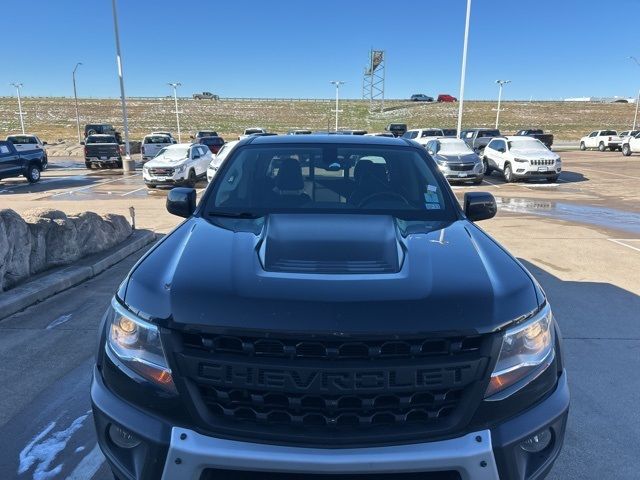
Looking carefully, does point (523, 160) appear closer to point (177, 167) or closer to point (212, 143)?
point (177, 167)

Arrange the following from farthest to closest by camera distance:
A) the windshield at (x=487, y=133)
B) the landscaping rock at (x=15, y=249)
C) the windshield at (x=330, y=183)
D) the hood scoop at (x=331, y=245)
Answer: the windshield at (x=487, y=133) → the landscaping rock at (x=15, y=249) → the windshield at (x=330, y=183) → the hood scoop at (x=331, y=245)

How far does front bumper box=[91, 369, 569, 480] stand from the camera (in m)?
1.66

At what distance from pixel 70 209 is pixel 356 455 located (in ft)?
45.1

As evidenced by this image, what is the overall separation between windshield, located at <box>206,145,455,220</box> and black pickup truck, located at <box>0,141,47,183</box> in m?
19.4

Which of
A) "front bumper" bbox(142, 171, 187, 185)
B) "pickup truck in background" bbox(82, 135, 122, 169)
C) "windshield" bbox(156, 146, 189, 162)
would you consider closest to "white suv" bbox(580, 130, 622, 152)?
"windshield" bbox(156, 146, 189, 162)

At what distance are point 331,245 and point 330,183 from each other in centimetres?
120

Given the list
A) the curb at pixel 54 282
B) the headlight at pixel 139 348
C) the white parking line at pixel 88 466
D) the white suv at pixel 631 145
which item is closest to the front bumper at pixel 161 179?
the curb at pixel 54 282

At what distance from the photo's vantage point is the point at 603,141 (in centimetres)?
3941

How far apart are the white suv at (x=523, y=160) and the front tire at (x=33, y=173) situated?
19.2 meters

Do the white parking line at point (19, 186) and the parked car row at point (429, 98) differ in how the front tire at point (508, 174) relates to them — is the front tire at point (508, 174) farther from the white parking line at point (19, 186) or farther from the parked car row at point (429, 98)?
the parked car row at point (429, 98)

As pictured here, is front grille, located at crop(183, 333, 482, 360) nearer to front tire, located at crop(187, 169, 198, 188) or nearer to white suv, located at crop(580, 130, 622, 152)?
front tire, located at crop(187, 169, 198, 188)

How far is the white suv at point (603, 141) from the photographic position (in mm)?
38625

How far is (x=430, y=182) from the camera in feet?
11.3

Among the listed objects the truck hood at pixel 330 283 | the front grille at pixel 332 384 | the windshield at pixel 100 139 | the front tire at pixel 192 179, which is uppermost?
the truck hood at pixel 330 283
